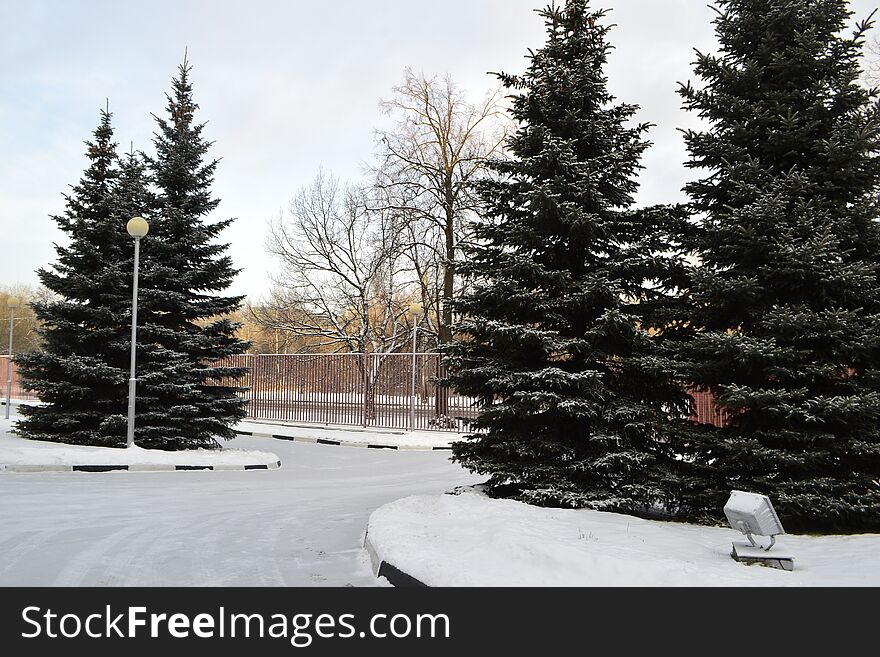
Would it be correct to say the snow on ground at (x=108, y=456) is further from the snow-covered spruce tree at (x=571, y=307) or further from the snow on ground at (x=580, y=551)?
the snow on ground at (x=580, y=551)

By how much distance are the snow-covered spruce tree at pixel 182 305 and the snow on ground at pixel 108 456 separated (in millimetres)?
A: 915

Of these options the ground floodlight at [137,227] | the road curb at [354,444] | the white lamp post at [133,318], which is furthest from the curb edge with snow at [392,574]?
the road curb at [354,444]

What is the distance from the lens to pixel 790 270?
782cm

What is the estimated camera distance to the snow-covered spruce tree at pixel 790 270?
768 cm

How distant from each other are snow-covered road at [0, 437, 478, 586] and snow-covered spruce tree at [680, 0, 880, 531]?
15.2 ft

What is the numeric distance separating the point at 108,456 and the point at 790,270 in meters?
12.9

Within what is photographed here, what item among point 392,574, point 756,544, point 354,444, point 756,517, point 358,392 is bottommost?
point 354,444

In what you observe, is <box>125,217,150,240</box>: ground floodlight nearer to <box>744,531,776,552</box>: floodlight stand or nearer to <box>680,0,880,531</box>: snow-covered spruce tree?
<box>680,0,880,531</box>: snow-covered spruce tree

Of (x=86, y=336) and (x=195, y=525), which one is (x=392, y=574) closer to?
(x=195, y=525)

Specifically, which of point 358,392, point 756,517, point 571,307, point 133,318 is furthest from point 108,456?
point 756,517

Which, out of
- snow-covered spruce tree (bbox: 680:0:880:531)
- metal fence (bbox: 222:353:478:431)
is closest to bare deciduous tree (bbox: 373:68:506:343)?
metal fence (bbox: 222:353:478:431)
